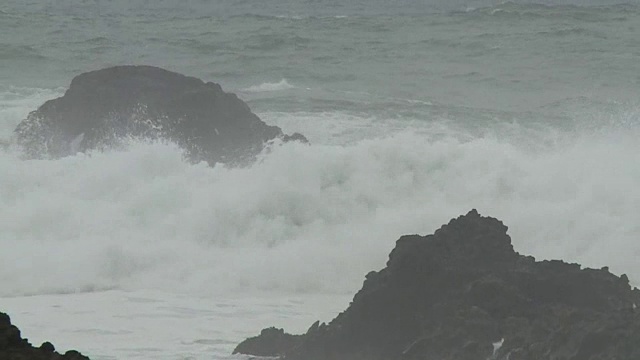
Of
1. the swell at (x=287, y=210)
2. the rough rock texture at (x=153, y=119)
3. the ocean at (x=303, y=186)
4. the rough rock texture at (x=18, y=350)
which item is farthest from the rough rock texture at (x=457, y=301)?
the rough rock texture at (x=153, y=119)

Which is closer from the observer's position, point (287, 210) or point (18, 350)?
point (18, 350)

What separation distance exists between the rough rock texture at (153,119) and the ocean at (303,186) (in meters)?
0.40

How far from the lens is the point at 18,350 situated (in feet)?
24.7

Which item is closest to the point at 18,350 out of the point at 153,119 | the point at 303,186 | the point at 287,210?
the point at 287,210

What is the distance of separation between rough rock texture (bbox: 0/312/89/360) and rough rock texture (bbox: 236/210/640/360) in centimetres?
505

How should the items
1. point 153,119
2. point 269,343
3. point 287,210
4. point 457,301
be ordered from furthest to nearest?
point 153,119
point 287,210
point 269,343
point 457,301

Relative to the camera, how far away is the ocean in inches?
653

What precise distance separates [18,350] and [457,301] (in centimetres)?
579

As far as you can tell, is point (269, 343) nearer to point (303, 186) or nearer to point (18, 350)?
point (18, 350)

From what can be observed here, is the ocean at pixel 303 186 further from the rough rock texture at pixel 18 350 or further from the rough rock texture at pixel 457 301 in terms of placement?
the rough rock texture at pixel 18 350

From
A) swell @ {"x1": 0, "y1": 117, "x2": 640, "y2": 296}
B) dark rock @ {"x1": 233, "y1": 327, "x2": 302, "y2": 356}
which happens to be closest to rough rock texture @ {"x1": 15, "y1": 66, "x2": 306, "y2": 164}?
Answer: swell @ {"x1": 0, "y1": 117, "x2": 640, "y2": 296}

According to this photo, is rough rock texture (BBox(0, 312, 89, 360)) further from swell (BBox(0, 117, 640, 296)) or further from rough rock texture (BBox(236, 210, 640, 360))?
swell (BBox(0, 117, 640, 296))

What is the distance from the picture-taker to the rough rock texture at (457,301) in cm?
1227

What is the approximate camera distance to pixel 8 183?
71.2 ft
